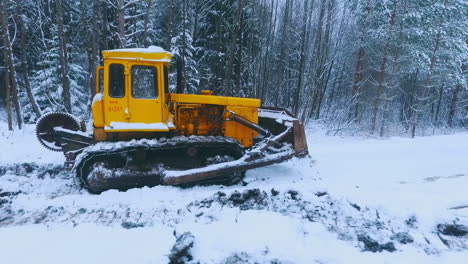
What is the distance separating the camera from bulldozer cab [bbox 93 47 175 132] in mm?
5742

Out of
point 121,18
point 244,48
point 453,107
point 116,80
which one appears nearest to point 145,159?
point 116,80

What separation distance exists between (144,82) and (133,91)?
28cm

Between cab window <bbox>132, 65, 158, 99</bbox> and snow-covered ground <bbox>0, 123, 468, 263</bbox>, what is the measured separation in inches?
74.5

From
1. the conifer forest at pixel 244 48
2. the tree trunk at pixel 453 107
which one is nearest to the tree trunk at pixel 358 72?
the conifer forest at pixel 244 48

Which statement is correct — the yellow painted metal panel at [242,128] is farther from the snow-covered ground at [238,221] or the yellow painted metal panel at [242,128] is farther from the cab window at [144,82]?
the cab window at [144,82]

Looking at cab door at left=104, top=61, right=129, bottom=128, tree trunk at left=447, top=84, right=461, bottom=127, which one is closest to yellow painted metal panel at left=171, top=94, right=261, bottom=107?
cab door at left=104, top=61, right=129, bottom=128

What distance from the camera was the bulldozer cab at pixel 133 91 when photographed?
5.74 m

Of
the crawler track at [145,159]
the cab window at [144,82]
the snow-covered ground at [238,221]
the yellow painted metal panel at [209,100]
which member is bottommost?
the snow-covered ground at [238,221]

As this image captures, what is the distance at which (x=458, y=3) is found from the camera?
1969cm

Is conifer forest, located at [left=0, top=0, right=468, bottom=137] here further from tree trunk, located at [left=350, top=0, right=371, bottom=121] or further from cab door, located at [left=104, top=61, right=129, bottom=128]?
cab door, located at [left=104, top=61, right=129, bottom=128]

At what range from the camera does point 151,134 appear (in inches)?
245

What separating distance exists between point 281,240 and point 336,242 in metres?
0.73

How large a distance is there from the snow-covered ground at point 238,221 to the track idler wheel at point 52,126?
64 centimetres

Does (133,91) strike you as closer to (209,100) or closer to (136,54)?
(136,54)
